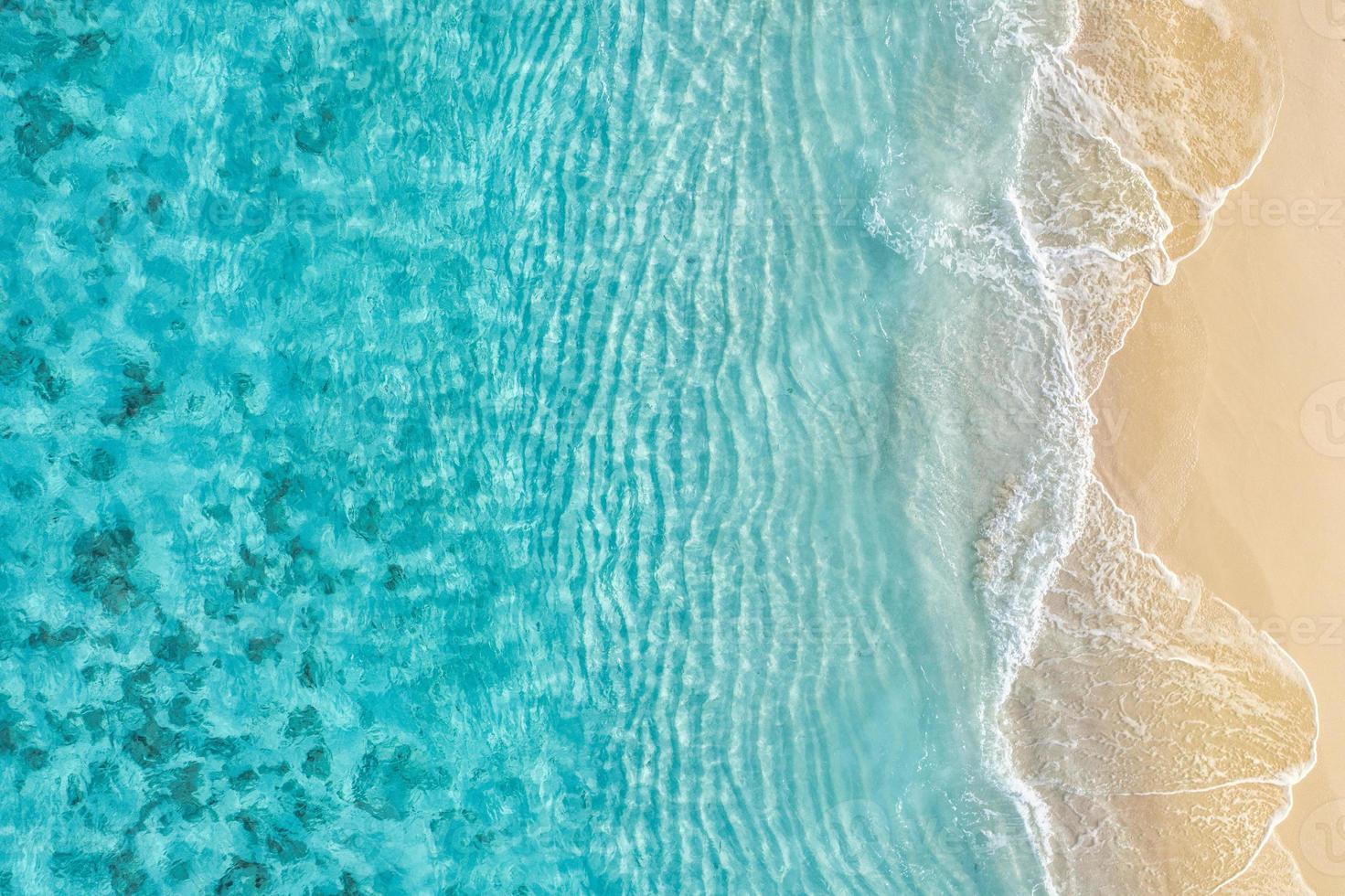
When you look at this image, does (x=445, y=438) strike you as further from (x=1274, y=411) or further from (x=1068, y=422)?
(x=1274, y=411)

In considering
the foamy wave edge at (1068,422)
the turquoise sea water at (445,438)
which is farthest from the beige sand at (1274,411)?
the turquoise sea water at (445,438)

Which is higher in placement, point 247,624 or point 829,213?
point 829,213

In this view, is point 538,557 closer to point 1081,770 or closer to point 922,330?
point 922,330

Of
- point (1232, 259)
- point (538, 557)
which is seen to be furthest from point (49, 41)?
point (1232, 259)

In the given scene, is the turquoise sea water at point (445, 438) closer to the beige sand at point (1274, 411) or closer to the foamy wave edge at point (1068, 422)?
the foamy wave edge at point (1068, 422)

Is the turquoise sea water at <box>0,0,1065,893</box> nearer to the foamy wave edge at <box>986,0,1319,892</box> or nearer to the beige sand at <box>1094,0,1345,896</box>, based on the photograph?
the foamy wave edge at <box>986,0,1319,892</box>

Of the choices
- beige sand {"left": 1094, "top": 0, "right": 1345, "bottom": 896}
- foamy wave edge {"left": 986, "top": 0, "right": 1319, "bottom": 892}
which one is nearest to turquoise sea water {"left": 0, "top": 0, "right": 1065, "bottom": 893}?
foamy wave edge {"left": 986, "top": 0, "right": 1319, "bottom": 892}

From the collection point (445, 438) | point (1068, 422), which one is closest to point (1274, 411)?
point (1068, 422)

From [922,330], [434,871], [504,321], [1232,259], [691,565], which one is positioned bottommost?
[434,871]
